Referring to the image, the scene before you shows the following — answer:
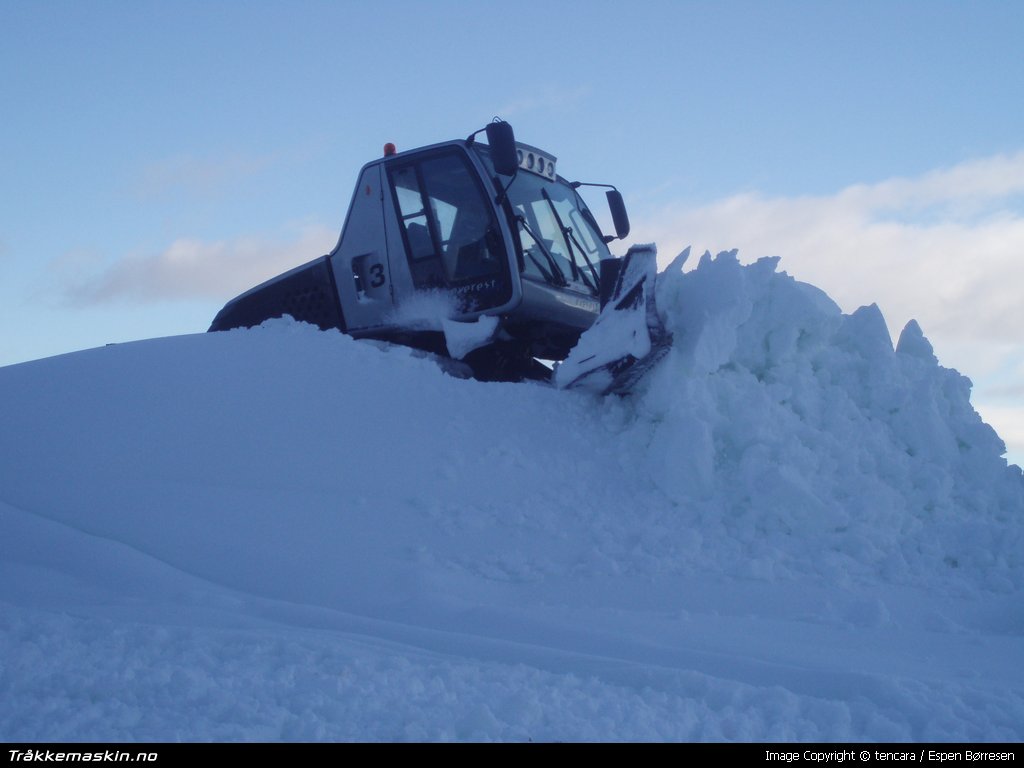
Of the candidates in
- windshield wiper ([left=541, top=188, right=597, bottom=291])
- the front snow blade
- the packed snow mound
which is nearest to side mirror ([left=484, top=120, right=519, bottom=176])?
windshield wiper ([left=541, top=188, right=597, bottom=291])

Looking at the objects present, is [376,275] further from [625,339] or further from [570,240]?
[625,339]

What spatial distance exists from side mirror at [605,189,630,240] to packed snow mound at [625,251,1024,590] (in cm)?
277

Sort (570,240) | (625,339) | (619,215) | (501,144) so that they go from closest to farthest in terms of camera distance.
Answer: (625,339)
(501,144)
(570,240)
(619,215)

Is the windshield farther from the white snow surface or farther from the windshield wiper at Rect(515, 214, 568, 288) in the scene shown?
the white snow surface

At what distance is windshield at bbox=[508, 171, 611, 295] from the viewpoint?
8.09 metres

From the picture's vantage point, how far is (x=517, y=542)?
4988mm

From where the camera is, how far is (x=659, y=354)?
625 cm

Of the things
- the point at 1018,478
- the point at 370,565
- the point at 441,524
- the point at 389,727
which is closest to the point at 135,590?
the point at 370,565

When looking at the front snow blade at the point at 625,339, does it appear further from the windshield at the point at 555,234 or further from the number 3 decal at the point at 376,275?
the number 3 decal at the point at 376,275

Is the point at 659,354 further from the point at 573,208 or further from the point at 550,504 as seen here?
the point at 573,208

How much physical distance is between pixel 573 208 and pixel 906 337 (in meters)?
3.22

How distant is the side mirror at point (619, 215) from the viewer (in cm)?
934

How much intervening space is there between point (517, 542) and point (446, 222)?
3.97m

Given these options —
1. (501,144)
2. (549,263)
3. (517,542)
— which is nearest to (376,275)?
(549,263)
